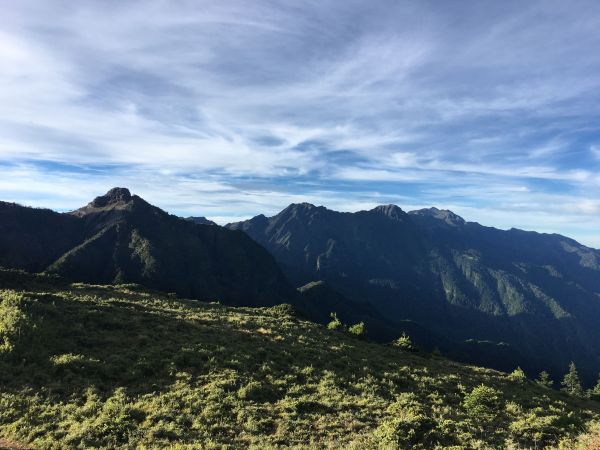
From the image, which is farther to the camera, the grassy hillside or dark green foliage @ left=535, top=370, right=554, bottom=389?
dark green foliage @ left=535, top=370, right=554, bottom=389

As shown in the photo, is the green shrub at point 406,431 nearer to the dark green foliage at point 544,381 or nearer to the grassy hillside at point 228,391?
the grassy hillside at point 228,391

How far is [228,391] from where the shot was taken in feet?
84.4

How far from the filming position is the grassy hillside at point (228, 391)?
65.1 feet

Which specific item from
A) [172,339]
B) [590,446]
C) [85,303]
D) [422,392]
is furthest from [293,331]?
[590,446]

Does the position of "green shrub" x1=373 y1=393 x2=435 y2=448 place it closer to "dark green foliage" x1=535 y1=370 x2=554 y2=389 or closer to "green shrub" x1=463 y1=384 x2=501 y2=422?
"green shrub" x1=463 y1=384 x2=501 y2=422

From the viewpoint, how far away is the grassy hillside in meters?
19.8

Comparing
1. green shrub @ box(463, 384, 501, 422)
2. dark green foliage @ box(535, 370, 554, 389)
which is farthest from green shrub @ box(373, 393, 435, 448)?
dark green foliage @ box(535, 370, 554, 389)

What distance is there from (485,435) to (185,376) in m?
19.4

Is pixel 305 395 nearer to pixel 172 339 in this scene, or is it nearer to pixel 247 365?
pixel 247 365

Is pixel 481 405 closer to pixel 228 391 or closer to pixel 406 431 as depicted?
pixel 406 431

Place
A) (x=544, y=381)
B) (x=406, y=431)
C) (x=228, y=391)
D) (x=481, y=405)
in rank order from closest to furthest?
(x=406, y=431) < (x=481, y=405) < (x=228, y=391) < (x=544, y=381)

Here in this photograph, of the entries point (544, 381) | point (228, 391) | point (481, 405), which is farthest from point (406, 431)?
point (544, 381)

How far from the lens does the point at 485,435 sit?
21219mm

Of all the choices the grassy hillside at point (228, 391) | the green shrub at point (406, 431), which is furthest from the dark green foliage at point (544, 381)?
the green shrub at point (406, 431)
